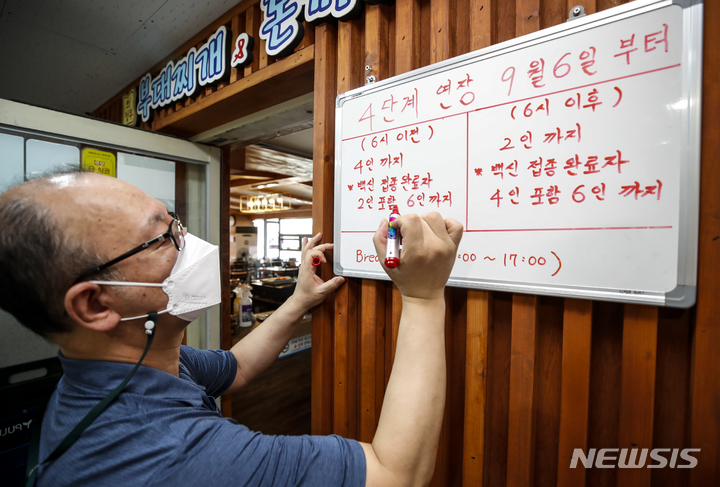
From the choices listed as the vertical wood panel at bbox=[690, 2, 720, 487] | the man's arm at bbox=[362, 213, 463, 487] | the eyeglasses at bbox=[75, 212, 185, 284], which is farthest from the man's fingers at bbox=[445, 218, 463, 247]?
the eyeglasses at bbox=[75, 212, 185, 284]

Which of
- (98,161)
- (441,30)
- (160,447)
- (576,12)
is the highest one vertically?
(441,30)

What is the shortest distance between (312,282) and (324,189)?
0.38 m

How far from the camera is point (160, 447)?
59cm

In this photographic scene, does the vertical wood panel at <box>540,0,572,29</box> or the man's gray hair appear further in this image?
the vertical wood panel at <box>540,0,572,29</box>

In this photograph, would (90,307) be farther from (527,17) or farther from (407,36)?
(527,17)

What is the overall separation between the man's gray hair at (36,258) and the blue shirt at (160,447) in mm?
153

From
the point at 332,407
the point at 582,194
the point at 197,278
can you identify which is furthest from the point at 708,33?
the point at 332,407

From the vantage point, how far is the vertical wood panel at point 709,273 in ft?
2.06

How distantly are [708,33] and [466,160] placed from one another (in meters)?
Answer: 0.53

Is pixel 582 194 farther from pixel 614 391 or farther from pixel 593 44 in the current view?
pixel 614 391

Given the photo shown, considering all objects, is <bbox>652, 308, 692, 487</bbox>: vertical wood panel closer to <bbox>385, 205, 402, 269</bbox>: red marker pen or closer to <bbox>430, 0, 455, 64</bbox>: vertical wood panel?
<bbox>385, 205, 402, 269</bbox>: red marker pen
